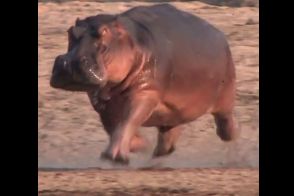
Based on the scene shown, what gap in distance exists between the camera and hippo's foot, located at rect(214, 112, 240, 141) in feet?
34.3

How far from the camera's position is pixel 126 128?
9023 millimetres

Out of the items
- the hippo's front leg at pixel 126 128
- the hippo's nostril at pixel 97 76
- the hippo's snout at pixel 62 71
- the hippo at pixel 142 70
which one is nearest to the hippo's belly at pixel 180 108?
the hippo at pixel 142 70

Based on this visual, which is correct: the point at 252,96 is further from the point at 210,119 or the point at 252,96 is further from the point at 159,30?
the point at 159,30

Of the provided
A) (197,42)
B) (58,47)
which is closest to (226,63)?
(197,42)

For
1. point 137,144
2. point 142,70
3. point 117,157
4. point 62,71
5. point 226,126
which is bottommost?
point 226,126

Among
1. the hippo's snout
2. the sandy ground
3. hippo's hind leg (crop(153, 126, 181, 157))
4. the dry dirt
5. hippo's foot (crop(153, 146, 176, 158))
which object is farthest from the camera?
hippo's foot (crop(153, 146, 176, 158))

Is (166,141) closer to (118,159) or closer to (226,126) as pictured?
(226,126)

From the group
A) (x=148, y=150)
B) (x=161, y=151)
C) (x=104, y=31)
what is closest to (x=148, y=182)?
(x=148, y=150)

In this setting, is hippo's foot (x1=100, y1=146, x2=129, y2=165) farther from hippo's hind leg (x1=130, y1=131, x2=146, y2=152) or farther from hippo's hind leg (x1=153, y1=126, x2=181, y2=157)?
hippo's hind leg (x1=153, y1=126, x2=181, y2=157)

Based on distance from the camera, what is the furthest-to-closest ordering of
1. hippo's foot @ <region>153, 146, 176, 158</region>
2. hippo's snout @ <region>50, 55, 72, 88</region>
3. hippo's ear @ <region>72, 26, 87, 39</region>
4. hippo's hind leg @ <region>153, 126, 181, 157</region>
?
hippo's foot @ <region>153, 146, 176, 158</region> → hippo's hind leg @ <region>153, 126, 181, 157</region> → hippo's ear @ <region>72, 26, 87, 39</region> → hippo's snout @ <region>50, 55, 72, 88</region>

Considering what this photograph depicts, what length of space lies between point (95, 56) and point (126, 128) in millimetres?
551

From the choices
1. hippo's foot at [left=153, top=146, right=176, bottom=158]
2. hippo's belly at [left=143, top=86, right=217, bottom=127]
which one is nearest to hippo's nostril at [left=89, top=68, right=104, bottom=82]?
hippo's belly at [left=143, top=86, right=217, bottom=127]

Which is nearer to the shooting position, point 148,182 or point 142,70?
point 142,70

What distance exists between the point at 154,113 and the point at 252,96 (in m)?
3.51
